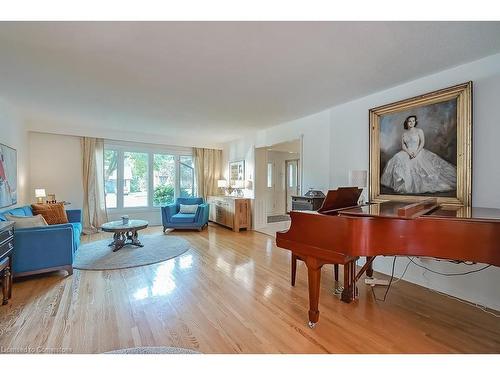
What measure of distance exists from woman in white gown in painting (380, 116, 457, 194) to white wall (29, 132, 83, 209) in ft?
21.2

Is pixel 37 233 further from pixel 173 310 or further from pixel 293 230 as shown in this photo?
pixel 293 230

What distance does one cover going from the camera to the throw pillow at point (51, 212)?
4.08 m

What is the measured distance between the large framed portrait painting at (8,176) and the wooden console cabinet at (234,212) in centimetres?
397

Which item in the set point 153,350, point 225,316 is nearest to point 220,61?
point 225,316

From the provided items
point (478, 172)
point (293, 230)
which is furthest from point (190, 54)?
point (478, 172)

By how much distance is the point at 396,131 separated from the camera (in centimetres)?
307

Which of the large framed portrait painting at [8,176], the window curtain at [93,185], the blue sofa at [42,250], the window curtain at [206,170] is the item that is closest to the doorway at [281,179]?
the window curtain at [206,170]

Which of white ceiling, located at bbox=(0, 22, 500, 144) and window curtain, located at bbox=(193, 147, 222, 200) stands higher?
white ceiling, located at bbox=(0, 22, 500, 144)

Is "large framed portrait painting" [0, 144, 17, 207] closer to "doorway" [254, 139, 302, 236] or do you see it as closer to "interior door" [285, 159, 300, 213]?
"doorway" [254, 139, 302, 236]

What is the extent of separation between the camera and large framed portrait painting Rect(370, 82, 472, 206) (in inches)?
98.0

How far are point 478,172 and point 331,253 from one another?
6.24 feet

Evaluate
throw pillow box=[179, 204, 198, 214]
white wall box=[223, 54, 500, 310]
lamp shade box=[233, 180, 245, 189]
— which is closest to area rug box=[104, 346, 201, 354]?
white wall box=[223, 54, 500, 310]

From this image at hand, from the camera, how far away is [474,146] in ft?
7.97
